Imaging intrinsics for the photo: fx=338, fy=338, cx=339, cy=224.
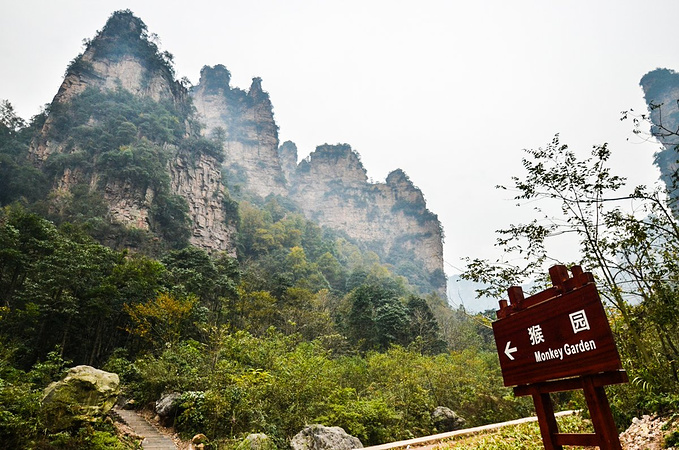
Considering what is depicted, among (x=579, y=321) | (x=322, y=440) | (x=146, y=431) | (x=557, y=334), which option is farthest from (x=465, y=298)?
(x=579, y=321)

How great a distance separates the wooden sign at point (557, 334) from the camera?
1.92 meters

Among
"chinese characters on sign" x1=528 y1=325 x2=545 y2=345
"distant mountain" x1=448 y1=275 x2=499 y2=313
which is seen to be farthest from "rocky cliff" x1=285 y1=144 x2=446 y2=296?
"chinese characters on sign" x1=528 y1=325 x2=545 y2=345

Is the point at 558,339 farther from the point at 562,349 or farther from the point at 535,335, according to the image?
the point at 535,335

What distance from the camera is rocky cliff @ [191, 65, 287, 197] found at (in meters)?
56.1

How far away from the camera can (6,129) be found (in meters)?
27.0

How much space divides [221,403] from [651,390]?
6.20 metres

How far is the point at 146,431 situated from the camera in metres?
6.78

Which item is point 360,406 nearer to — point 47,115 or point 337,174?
point 47,115

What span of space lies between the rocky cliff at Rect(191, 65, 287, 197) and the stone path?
4776cm

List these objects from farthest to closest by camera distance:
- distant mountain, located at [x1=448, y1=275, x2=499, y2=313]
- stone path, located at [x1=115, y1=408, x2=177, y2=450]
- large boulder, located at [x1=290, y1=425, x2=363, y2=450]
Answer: distant mountain, located at [x1=448, y1=275, x2=499, y2=313] < stone path, located at [x1=115, y1=408, x2=177, y2=450] < large boulder, located at [x1=290, y1=425, x2=363, y2=450]

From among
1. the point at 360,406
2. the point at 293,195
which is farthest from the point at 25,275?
the point at 293,195

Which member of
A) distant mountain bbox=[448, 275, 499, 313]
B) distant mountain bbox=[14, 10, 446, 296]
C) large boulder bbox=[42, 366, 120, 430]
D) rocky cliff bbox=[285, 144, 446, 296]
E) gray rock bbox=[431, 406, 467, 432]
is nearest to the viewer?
large boulder bbox=[42, 366, 120, 430]

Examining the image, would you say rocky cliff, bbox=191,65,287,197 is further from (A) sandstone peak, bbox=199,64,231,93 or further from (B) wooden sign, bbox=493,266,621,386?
(B) wooden sign, bbox=493,266,621,386

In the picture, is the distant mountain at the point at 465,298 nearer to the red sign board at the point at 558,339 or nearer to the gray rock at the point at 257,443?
the red sign board at the point at 558,339
